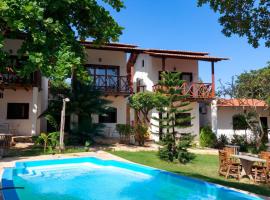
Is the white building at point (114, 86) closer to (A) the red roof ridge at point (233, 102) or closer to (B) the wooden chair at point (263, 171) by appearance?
(A) the red roof ridge at point (233, 102)

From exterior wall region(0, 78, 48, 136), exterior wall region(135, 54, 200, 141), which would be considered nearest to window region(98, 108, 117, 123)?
exterior wall region(135, 54, 200, 141)

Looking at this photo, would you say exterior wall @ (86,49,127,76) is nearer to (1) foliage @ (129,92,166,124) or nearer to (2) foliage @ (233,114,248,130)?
(1) foliage @ (129,92,166,124)

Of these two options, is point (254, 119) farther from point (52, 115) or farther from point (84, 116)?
point (52, 115)

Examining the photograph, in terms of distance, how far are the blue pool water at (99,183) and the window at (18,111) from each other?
29.8 feet

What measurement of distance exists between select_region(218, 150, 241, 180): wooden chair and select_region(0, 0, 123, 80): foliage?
6.23 m

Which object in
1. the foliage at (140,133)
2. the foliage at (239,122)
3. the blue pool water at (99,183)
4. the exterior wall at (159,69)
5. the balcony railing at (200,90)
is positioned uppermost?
the exterior wall at (159,69)

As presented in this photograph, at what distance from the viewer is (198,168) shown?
12.6 metres

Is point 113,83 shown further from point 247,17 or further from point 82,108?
point 247,17

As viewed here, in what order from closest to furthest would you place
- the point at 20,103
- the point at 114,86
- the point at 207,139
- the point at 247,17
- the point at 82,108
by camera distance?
the point at 247,17 < the point at 82,108 < the point at 20,103 < the point at 207,139 < the point at 114,86

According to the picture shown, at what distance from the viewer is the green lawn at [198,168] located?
8.89 metres

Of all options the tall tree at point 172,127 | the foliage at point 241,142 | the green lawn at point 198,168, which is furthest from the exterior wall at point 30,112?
the foliage at point 241,142

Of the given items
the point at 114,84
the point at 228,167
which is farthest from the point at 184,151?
the point at 114,84

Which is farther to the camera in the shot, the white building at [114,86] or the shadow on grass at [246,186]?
the white building at [114,86]

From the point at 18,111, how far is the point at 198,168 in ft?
44.9
